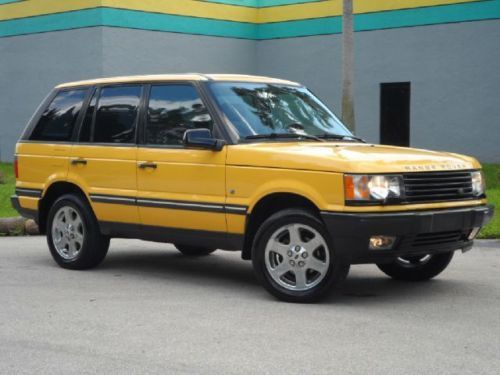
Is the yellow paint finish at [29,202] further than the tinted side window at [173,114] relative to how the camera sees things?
Yes

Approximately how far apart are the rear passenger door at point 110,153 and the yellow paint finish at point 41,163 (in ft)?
0.51

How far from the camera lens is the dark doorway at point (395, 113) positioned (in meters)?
23.5

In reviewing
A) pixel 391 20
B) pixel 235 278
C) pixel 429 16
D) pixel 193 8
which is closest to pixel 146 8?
pixel 193 8

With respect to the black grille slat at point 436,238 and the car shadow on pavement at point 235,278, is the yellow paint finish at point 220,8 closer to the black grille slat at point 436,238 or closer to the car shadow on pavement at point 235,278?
the car shadow on pavement at point 235,278

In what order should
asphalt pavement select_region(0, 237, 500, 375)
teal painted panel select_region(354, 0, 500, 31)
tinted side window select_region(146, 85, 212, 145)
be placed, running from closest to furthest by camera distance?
asphalt pavement select_region(0, 237, 500, 375), tinted side window select_region(146, 85, 212, 145), teal painted panel select_region(354, 0, 500, 31)

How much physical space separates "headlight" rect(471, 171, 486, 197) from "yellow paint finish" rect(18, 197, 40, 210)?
4472mm

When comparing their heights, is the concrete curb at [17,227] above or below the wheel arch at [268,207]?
below

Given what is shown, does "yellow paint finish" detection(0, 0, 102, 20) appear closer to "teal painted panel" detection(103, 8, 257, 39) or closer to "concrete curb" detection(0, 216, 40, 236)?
"teal painted panel" detection(103, 8, 257, 39)

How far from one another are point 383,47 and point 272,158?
54.9 ft

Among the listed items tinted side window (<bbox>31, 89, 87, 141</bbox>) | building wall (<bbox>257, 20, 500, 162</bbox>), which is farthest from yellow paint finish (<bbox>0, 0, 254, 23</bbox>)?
tinted side window (<bbox>31, 89, 87, 141</bbox>)

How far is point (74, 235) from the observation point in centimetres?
920

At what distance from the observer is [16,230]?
1243 centimetres

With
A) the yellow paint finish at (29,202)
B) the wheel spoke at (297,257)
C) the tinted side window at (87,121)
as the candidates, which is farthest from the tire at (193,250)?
the wheel spoke at (297,257)

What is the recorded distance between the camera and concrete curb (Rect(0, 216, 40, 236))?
40.7 feet
